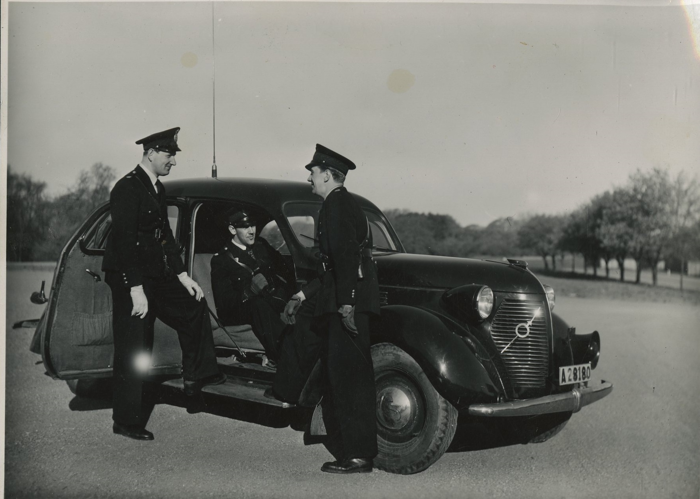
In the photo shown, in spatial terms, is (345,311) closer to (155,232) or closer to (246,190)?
(155,232)

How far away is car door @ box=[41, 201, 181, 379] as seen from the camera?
5402mm

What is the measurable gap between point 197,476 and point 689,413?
4269 mm

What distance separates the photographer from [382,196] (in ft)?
21.3

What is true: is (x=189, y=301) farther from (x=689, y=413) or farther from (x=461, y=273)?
(x=689, y=413)

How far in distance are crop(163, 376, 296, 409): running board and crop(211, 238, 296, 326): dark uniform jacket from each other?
0.51 metres

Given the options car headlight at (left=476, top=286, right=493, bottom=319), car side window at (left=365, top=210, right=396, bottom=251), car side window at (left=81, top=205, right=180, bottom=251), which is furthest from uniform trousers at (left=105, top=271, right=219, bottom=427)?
car headlight at (left=476, top=286, right=493, bottom=319)

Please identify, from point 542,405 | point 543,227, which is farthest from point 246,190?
point 543,227

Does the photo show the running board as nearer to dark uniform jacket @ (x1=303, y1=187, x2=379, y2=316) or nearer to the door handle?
dark uniform jacket @ (x1=303, y1=187, x2=379, y2=316)

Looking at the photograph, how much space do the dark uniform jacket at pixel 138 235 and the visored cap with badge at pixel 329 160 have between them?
4.00 ft

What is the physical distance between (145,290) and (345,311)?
1.55m

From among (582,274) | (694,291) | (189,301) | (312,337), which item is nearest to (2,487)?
(189,301)

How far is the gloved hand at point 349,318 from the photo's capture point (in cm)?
450

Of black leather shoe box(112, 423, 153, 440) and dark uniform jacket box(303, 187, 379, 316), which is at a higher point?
dark uniform jacket box(303, 187, 379, 316)

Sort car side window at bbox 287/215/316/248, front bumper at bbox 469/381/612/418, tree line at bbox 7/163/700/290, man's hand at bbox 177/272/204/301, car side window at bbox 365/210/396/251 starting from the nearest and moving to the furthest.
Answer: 1. front bumper at bbox 469/381/612/418
2. man's hand at bbox 177/272/204/301
3. car side window at bbox 287/215/316/248
4. car side window at bbox 365/210/396/251
5. tree line at bbox 7/163/700/290
